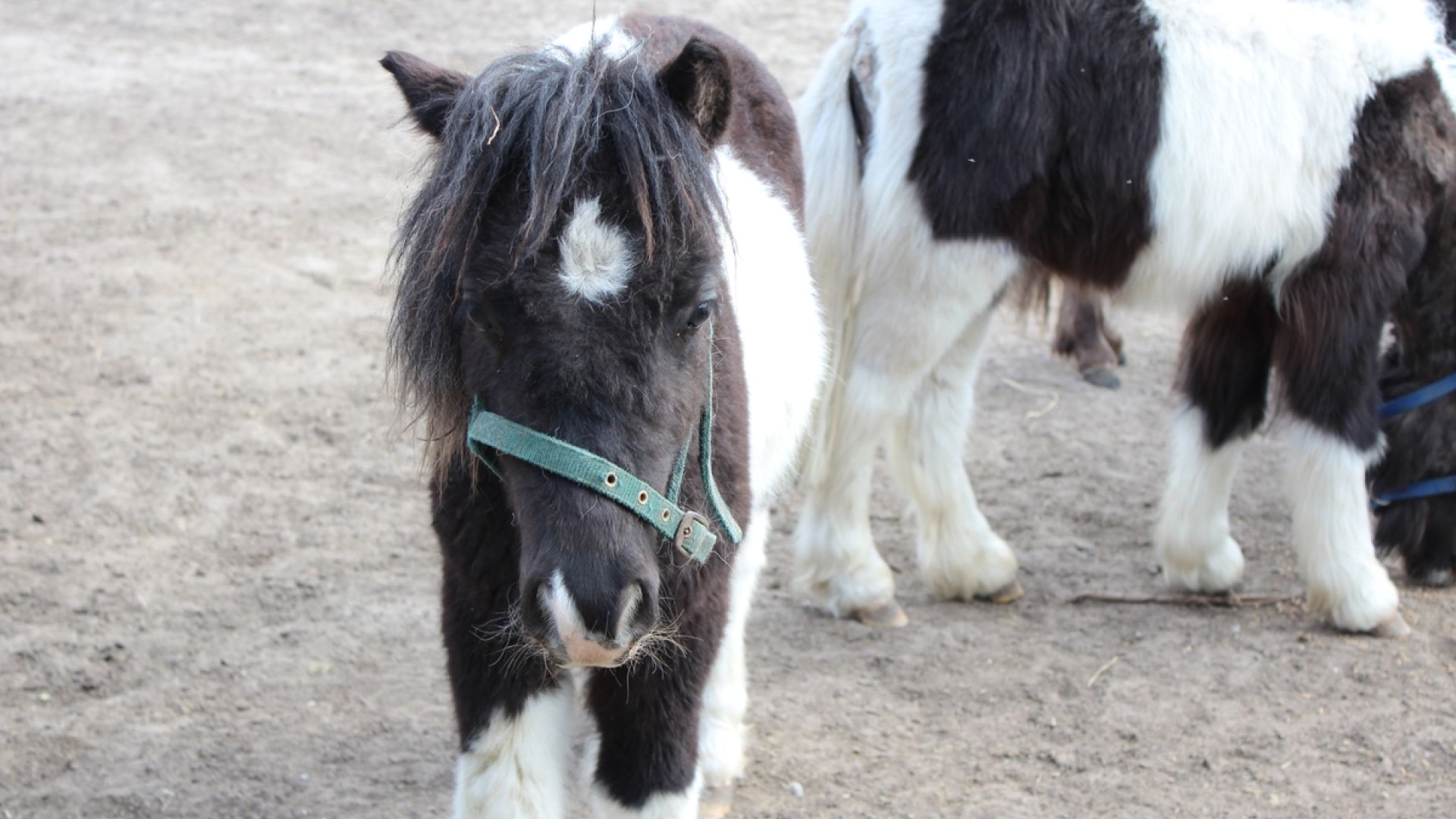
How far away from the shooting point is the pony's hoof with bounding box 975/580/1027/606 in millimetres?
4645

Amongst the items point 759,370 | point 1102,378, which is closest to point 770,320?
point 759,370

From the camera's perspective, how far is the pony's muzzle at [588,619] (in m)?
2.07

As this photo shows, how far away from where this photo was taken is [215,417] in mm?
5434

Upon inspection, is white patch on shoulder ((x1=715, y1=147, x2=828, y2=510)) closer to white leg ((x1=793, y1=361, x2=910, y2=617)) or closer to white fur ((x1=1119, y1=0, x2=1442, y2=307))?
white leg ((x1=793, y1=361, x2=910, y2=617))

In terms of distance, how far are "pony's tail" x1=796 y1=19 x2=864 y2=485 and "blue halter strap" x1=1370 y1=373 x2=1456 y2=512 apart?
1912 millimetres

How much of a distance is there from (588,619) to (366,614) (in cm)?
246

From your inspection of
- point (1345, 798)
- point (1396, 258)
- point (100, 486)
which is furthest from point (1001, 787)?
point (100, 486)

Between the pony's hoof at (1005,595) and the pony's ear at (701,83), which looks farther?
the pony's hoof at (1005,595)

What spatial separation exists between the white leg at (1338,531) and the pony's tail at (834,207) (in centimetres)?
150

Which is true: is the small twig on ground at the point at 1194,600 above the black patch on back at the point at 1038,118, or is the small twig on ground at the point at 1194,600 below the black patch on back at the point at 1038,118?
below

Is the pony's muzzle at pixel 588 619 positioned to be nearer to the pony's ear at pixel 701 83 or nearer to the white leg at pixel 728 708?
the pony's ear at pixel 701 83

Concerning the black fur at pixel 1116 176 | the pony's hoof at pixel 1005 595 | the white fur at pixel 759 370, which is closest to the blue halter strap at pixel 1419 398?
the black fur at pixel 1116 176

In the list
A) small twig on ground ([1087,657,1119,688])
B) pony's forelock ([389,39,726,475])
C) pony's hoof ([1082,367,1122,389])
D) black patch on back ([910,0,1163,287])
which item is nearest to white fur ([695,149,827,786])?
pony's forelock ([389,39,726,475])

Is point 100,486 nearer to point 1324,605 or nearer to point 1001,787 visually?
point 1001,787
